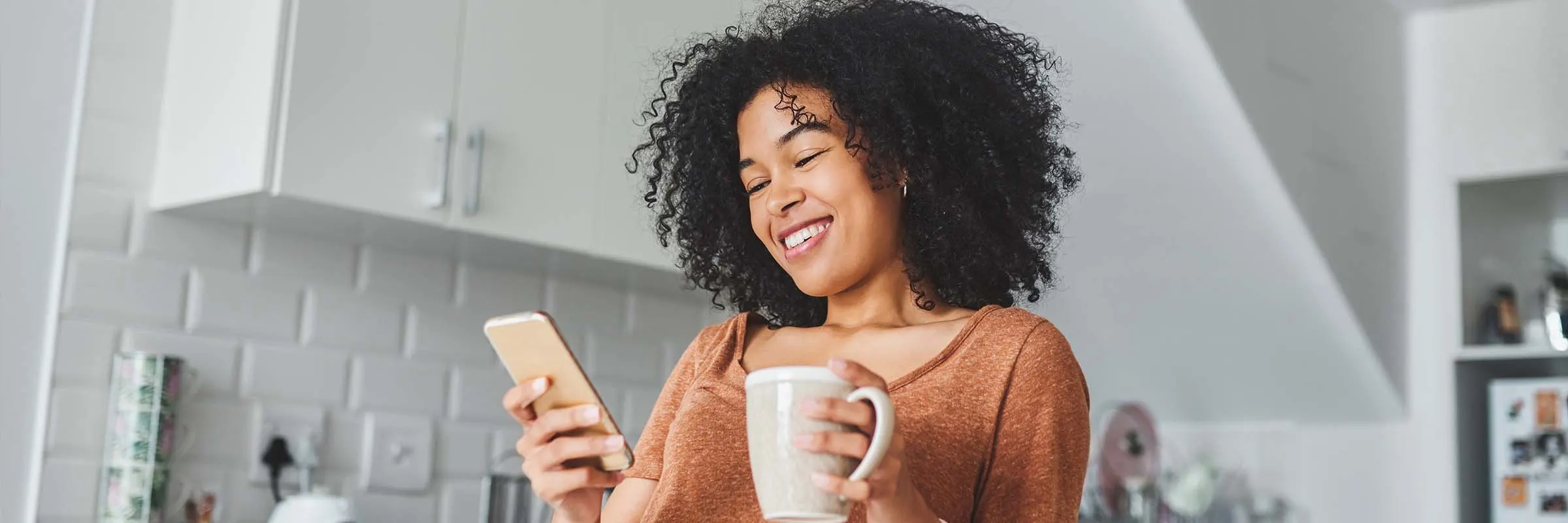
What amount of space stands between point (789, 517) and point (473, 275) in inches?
82.2

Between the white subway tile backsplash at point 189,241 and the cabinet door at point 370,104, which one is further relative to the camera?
the white subway tile backsplash at point 189,241

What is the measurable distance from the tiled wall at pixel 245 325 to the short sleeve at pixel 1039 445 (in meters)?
1.63

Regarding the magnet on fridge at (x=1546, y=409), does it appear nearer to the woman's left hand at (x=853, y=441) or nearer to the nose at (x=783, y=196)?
the nose at (x=783, y=196)

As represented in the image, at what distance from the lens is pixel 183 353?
7.66ft

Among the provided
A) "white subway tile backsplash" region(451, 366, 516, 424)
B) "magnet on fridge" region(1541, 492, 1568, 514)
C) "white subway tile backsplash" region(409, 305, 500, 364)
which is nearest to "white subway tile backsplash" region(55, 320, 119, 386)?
"white subway tile backsplash" region(409, 305, 500, 364)

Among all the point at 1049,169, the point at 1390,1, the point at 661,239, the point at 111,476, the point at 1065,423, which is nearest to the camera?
the point at 1065,423

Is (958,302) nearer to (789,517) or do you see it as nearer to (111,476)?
(789,517)

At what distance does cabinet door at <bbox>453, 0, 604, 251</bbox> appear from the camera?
8.00 ft

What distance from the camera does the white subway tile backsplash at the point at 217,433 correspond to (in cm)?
233

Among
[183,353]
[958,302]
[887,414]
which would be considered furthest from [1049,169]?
[183,353]

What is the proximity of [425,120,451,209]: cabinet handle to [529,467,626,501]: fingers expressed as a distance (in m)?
1.36

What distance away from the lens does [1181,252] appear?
3406 mm

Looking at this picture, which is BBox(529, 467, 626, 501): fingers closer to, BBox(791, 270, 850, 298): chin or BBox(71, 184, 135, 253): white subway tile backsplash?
BBox(791, 270, 850, 298): chin

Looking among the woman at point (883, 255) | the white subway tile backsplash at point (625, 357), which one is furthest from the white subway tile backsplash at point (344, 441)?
the woman at point (883, 255)
